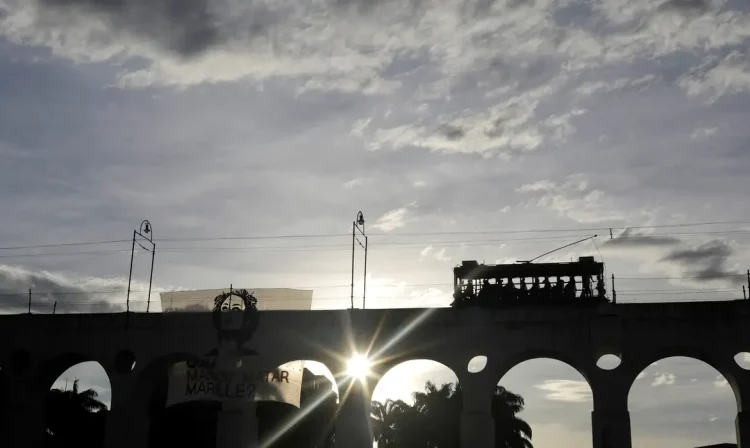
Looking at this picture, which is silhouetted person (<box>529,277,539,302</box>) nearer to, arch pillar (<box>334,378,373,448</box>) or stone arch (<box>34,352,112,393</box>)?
arch pillar (<box>334,378,373,448</box>)

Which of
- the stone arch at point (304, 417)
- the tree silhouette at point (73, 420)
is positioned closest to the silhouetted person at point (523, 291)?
the stone arch at point (304, 417)

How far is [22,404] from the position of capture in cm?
4950

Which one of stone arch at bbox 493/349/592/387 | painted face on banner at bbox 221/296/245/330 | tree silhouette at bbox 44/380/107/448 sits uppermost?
painted face on banner at bbox 221/296/245/330

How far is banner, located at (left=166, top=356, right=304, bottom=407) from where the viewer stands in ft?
155

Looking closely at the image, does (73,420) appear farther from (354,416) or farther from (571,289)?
(571,289)

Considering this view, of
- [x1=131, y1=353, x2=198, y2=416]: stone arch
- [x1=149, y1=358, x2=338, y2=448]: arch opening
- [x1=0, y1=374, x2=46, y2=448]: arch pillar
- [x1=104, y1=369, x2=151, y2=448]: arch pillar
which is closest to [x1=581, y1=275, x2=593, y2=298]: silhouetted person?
[x1=149, y1=358, x2=338, y2=448]: arch opening

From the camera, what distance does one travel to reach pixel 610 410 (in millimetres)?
41250

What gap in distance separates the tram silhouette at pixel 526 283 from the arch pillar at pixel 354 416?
671cm

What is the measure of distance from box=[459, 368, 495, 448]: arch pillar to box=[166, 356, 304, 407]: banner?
9.74 meters

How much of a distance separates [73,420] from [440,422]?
2833 centimetres

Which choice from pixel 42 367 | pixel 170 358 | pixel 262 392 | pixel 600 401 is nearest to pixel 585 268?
pixel 600 401

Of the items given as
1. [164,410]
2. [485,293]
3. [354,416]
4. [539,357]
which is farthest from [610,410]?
[164,410]

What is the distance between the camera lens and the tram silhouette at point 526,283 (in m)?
46.9

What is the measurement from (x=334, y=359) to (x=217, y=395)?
6757mm
